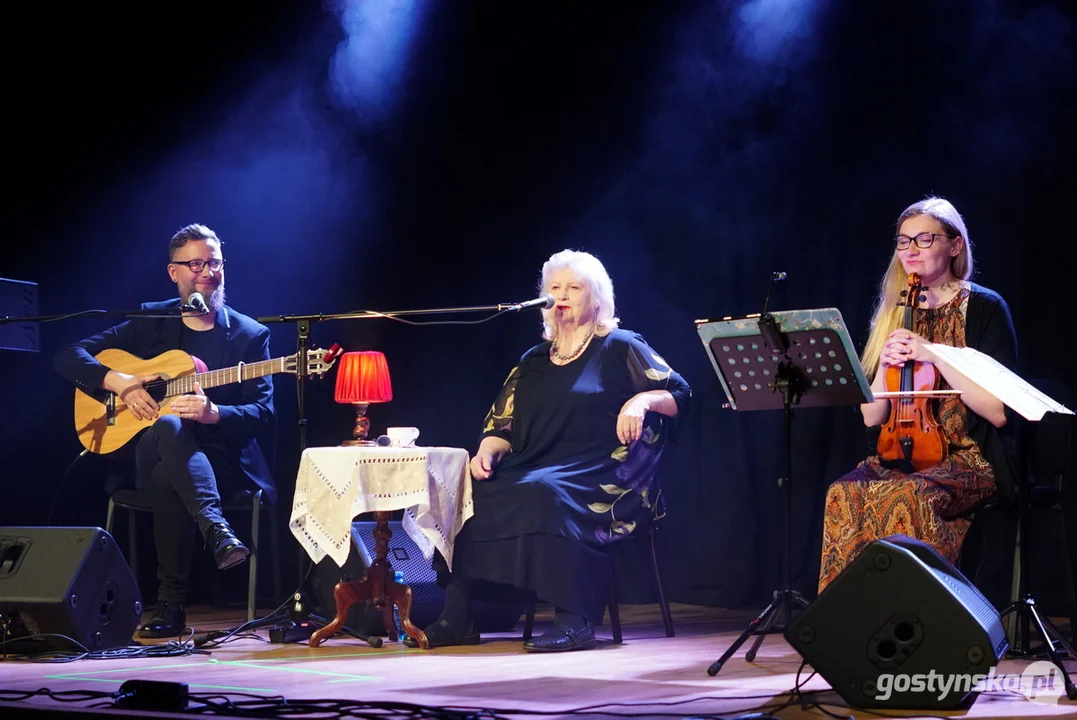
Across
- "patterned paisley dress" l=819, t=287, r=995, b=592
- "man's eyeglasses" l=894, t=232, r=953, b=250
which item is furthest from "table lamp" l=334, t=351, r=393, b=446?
"man's eyeglasses" l=894, t=232, r=953, b=250

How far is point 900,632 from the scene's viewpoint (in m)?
2.80

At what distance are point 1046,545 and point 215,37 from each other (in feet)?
14.1

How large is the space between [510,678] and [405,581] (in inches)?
46.0

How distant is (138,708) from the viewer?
2.72 m

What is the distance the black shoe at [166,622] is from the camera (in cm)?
449

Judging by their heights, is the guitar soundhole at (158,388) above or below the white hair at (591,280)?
below

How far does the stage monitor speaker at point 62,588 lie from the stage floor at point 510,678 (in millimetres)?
136

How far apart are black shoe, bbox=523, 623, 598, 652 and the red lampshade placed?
1.04 metres

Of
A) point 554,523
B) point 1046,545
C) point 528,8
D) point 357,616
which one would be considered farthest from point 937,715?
point 528,8

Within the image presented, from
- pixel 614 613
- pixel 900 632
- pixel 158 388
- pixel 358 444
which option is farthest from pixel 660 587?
pixel 158 388

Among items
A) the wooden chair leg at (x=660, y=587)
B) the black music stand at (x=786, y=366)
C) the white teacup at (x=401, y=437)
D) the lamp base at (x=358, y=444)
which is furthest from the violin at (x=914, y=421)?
the lamp base at (x=358, y=444)

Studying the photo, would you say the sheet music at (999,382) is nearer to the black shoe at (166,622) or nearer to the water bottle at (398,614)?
the water bottle at (398,614)

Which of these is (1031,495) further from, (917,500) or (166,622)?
(166,622)

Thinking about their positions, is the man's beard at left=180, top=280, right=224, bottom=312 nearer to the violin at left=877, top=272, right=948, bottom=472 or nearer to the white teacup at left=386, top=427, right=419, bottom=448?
the white teacup at left=386, top=427, right=419, bottom=448
